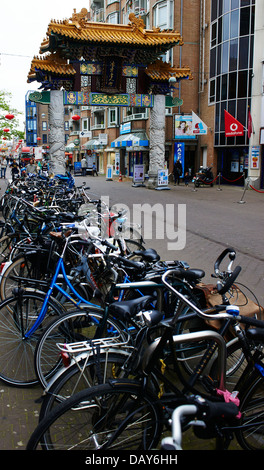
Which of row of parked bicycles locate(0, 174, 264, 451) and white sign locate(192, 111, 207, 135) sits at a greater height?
white sign locate(192, 111, 207, 135)

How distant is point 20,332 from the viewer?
3.64 m

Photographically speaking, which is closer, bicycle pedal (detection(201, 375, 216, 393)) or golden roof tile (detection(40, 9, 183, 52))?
bicycle pedal (detection(201, 375, 216, 393))

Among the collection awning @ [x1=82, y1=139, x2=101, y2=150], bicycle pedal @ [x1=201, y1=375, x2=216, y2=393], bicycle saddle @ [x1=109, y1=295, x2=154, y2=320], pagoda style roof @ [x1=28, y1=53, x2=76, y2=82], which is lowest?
bicycle pedal @ [x1=201, y1=375, x2=216, y2=393]

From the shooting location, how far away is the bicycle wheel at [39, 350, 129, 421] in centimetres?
230

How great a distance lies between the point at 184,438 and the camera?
276 centimetres

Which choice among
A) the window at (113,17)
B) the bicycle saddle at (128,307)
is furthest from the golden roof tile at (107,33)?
the window at (113,17)

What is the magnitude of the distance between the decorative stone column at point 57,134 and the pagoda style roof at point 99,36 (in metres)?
2.40

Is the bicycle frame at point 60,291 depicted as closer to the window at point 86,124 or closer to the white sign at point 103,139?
the white sign at point 103,139

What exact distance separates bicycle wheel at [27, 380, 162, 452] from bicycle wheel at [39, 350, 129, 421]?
135 millimetres

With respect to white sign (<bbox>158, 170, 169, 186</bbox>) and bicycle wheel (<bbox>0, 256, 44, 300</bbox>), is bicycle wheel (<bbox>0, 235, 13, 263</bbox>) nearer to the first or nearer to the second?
bicycle wheel (<bbox>0, 256, 44, 300</bbox>)

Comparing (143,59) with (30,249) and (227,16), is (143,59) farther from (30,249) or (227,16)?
(30,249)

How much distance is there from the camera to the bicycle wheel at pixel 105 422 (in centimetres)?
207

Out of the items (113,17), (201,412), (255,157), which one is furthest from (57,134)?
(113,17)

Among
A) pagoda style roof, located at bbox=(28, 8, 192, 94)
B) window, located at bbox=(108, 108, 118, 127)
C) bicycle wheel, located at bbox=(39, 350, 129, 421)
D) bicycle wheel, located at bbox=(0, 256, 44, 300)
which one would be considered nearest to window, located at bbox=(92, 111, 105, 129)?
window, located at bbox=(108, 108, 118, 127)
